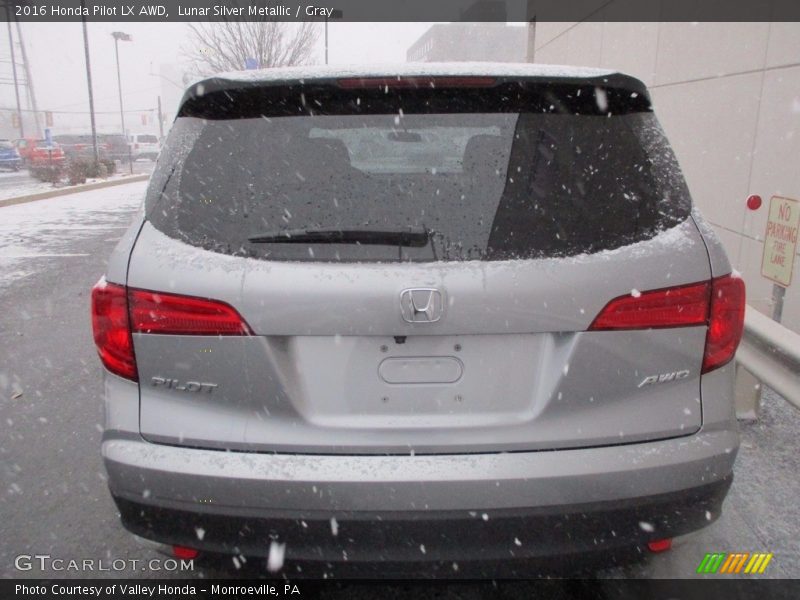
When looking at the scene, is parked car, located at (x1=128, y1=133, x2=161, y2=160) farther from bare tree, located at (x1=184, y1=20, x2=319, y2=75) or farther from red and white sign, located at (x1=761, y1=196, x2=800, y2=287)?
red and white sign, located at (x1=761, y1=196, x2=800, y2=287)

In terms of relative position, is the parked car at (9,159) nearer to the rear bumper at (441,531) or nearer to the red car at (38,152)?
the red car at (38,152)

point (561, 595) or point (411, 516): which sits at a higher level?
point (411, 516)

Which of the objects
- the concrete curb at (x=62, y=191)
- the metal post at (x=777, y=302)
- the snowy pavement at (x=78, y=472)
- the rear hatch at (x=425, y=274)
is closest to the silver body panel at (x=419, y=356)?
the rear hatch at (x=425, y=274)

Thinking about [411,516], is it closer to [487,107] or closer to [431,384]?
[431,384]

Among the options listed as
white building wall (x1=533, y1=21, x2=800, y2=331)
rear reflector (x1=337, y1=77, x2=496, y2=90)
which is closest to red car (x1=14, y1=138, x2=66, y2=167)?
white building wall (x1=533, y1=21, x2=800, y2=331)

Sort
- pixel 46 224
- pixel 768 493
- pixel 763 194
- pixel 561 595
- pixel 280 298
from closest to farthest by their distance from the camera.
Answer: pixel 280 298
pixel 561 595
pixel 768 493
pixel 763 194
pixel 46 224

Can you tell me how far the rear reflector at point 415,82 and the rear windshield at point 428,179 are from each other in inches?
0.9

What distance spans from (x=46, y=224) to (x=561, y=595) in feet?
46.3

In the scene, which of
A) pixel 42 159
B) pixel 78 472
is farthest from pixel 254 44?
pixel 78 472

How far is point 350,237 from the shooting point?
5.97ft

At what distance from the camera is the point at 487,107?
6.38 feet

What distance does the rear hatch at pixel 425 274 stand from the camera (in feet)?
5.84

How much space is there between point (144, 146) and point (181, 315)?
57.0 meters

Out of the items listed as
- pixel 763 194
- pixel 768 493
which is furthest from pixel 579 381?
pixel 763 194
